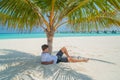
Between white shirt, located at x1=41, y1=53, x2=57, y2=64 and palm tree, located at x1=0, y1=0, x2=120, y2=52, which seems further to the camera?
white shirt, located at x1=41, y1=53, x2=57, y2=64

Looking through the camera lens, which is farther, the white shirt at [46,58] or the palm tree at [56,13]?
the white shirt at [46,58]

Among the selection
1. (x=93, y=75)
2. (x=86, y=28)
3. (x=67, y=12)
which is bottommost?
(x=93, y=75)

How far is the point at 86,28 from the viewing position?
6.23m

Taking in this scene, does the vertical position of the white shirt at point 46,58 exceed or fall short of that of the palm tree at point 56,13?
it falls short

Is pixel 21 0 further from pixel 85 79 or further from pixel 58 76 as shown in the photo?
pixel 85 79

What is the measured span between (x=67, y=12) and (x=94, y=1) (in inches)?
47.8

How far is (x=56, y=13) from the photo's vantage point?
5.41 metres

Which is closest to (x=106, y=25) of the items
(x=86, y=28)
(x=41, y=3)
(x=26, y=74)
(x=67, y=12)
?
(x=86, y=28)

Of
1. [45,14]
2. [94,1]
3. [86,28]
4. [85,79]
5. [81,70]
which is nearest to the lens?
[94,1]

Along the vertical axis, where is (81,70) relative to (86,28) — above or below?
below

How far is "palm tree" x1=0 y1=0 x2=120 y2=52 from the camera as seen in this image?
4504 mm

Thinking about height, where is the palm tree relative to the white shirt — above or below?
above

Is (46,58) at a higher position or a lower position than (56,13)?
lower

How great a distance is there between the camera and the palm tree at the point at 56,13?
4504 millimetres
